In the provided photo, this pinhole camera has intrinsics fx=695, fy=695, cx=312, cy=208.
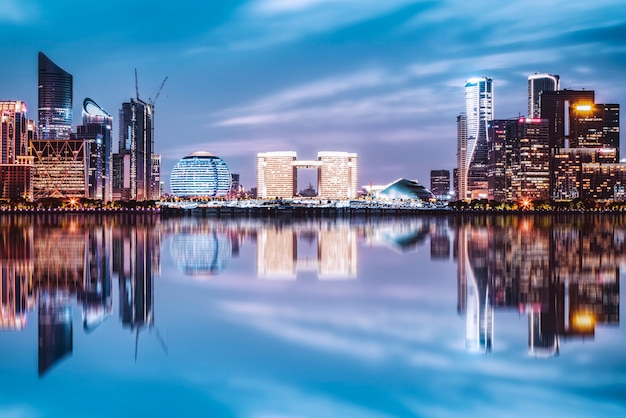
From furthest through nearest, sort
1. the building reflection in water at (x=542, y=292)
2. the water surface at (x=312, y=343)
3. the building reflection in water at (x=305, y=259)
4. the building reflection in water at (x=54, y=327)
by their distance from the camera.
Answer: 1. the building reflection in water at (x=305, y=259)
2. the building reflection in water at (x=542, y=292)
3. the building reflection in water at (x=54, y=327)
4. the water surface at (x=312, y=343)

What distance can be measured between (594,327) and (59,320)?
1296cm

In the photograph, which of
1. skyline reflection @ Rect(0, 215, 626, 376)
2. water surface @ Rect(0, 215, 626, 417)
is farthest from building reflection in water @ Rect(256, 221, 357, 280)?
water surface @ Rect(0, 215, 626, 417)

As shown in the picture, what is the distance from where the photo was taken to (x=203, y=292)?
23547 mm

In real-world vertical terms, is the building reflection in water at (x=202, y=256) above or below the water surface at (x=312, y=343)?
above

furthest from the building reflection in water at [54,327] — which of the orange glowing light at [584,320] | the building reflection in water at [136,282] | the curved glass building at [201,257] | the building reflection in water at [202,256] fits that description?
the orange glowing light at [584,320]

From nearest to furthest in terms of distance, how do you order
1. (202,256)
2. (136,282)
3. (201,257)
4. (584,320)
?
1. (584,320)
2. (136,282)
3. (201,257)
4. (202,256)

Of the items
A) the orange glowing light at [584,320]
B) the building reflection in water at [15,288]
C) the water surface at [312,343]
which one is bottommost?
the water surface at [312,343]

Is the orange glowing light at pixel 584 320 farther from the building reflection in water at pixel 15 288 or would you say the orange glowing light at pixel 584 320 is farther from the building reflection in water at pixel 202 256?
the building reflection in water at pixel 202 256

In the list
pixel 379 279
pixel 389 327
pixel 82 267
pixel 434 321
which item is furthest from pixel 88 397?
pixel 82 267

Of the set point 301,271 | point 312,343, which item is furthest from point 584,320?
point 301,271

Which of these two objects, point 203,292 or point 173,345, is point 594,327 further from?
point 203,292

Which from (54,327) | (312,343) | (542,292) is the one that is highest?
(542,292)

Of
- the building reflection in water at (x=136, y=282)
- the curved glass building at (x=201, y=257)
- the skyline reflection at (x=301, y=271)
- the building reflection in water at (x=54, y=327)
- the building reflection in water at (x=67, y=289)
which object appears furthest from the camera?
the curved glass building at (x=201, y=257)

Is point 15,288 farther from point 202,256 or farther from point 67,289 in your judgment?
point 202,256
